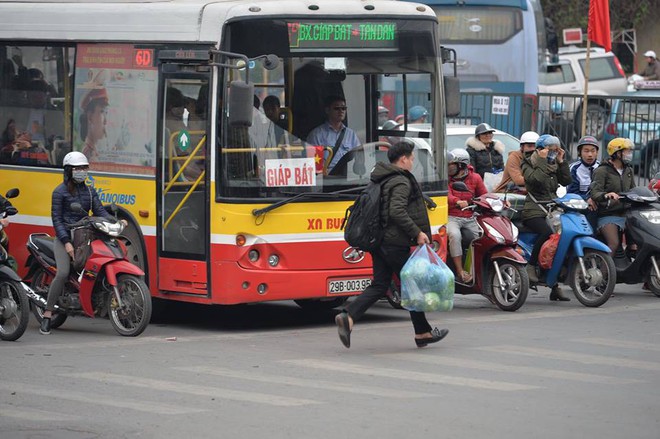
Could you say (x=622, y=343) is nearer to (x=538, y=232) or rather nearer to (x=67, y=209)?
(x=538, y=232)

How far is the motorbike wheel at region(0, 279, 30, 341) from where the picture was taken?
12.5m

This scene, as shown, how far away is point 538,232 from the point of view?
49.5ft

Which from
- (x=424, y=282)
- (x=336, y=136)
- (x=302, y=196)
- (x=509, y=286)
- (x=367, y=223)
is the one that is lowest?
(x=509, y=286)

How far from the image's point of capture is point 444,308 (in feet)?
38.2

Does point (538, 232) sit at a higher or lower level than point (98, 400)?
higher

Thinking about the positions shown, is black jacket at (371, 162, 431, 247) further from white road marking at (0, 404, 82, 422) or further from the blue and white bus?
the blue and white bus

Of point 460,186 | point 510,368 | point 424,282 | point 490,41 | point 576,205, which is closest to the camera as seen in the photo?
point 510,368

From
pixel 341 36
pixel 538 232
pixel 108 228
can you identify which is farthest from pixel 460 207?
pixel 108 228

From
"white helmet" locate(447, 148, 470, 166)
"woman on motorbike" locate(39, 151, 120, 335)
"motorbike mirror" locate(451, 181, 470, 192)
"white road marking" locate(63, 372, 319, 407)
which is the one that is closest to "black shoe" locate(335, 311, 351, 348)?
"white road marking" locate(63, 372, 319, 407)

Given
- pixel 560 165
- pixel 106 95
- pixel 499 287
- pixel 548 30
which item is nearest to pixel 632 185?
pixel 560 165

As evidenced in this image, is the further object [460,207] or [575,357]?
[460,207]

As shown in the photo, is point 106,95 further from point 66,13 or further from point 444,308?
point 444,308

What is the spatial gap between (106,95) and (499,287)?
434 cm

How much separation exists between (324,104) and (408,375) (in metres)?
3.67
